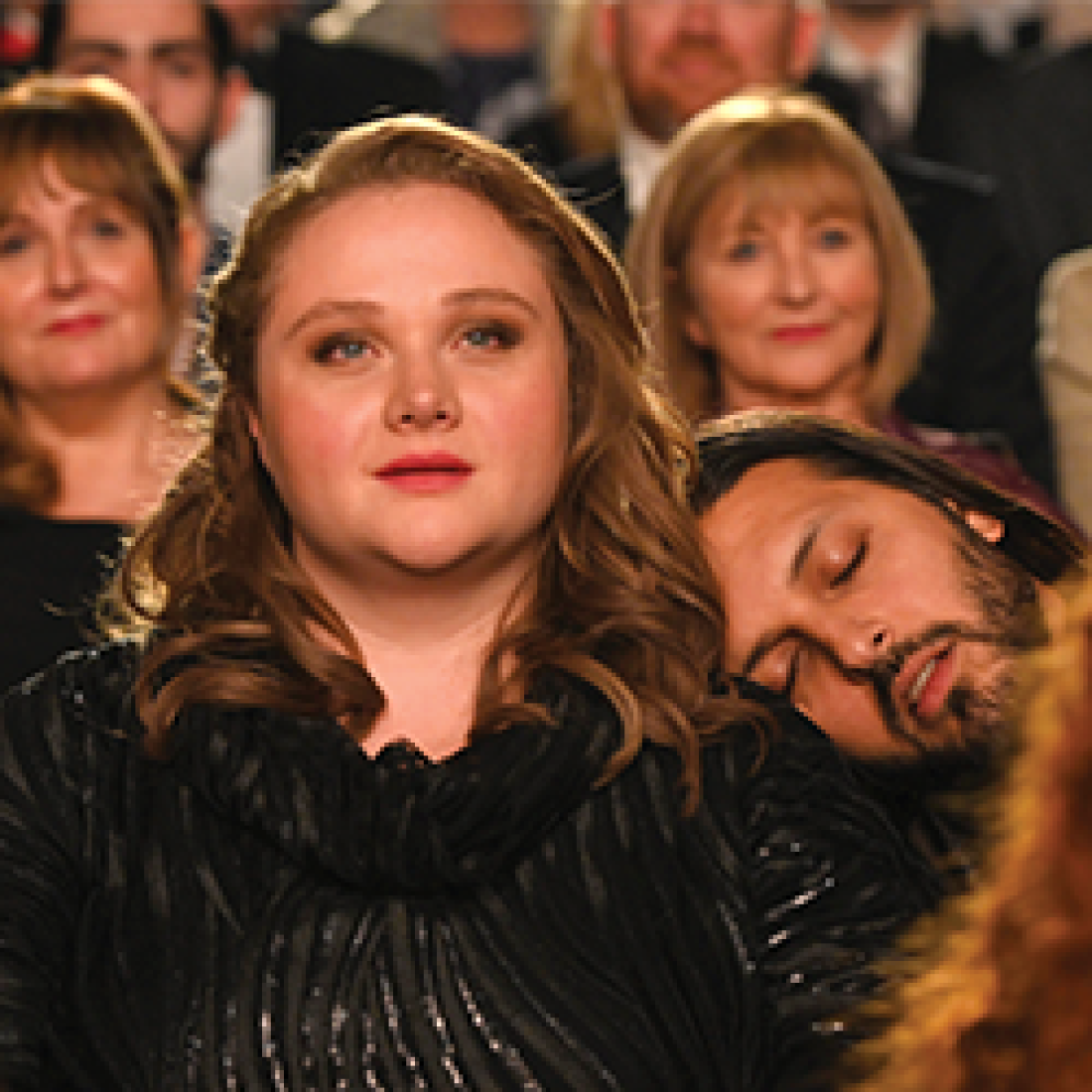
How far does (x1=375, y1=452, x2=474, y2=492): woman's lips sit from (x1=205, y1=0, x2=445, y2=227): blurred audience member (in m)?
2.06

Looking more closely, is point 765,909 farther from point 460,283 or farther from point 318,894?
point 460,283

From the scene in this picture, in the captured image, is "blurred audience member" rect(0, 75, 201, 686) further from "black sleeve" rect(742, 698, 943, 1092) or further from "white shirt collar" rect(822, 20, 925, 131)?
"white shirt collar" rect(822, 20, 925, 131)

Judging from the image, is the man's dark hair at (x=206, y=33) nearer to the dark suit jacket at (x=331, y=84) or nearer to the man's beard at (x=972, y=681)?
the dark suit jacket at (x=331, y=84)

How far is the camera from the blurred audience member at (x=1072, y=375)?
9.52ft

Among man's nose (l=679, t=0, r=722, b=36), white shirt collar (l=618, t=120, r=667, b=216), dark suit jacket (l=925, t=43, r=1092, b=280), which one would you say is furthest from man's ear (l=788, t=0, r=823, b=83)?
dark suit jacket (l=925, t=43, r=1092, b=280)

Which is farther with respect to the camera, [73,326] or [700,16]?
[700,16]

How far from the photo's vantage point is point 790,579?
1696 millimetres

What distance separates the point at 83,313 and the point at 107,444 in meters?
0.17

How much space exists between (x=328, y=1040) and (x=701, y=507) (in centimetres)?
57

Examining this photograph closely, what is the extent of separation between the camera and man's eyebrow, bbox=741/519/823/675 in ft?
5.53

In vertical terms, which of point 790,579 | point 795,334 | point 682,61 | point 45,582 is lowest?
point 790,579

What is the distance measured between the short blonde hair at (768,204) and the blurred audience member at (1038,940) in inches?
75.9

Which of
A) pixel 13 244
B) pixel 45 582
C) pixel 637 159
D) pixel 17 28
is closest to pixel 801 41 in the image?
pixel 637 159

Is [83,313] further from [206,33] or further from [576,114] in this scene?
[576,114]
